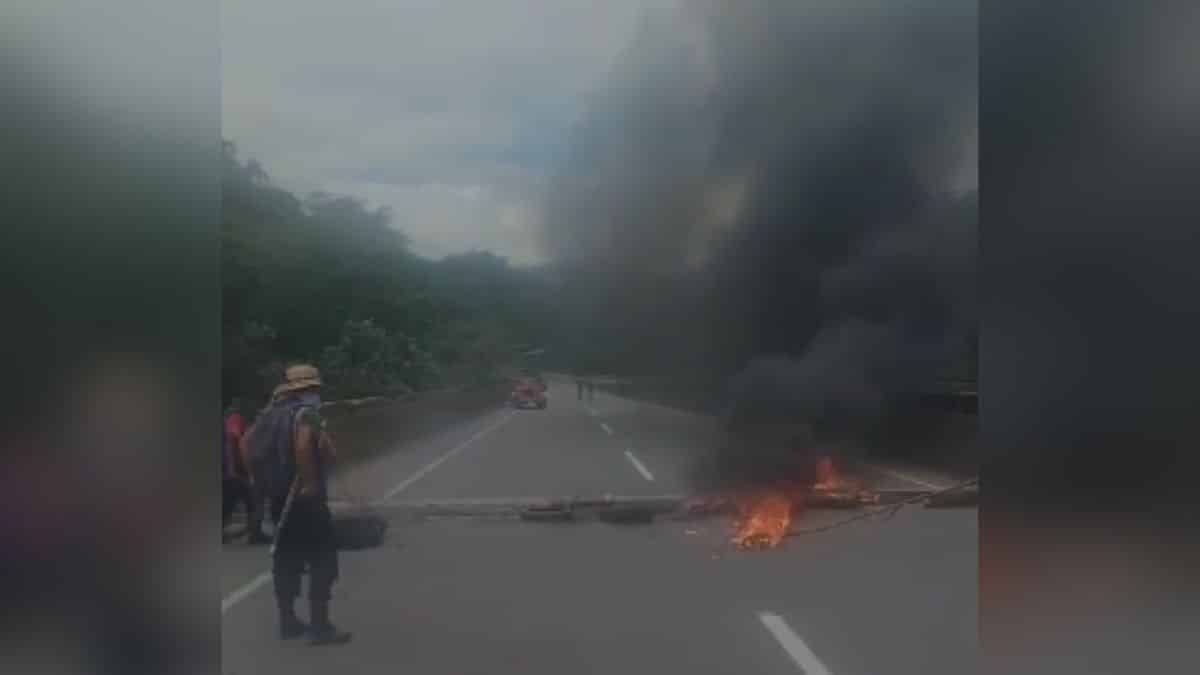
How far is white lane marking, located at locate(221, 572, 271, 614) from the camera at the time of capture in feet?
8.08

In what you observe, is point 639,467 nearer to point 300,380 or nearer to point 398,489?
point 398,489

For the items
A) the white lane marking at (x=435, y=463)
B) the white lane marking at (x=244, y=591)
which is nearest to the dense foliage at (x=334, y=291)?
the white lane marking at (x=435, y=463)

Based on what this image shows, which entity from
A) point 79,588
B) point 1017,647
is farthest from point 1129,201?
point 79,588

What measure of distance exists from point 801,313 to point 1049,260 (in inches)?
25.5

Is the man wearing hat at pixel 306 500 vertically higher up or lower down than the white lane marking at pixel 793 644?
higher up

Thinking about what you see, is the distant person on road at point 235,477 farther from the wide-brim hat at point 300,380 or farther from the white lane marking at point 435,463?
the white lane marking at point 435,463

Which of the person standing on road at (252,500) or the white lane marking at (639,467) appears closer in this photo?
the person standing on road at (252,500)

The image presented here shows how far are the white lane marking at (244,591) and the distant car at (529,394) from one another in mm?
708

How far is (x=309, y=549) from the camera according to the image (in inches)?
94.4

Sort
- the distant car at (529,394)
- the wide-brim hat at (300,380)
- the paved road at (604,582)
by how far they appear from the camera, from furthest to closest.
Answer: the distant car at (529,394) < the paved road at (604,582) < the wide-brim hat at (300,380)

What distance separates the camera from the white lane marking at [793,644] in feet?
8.91

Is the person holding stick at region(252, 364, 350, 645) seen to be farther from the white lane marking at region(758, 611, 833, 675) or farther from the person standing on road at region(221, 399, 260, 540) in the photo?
the white lane marking at region(758, 611, 833, 675)

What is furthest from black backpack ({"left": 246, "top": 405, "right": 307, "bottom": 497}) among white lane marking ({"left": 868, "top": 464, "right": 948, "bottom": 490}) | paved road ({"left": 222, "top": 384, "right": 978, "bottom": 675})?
white lane marking ({"left": 868, "top": 464, "right": 948, "bottom": 490})

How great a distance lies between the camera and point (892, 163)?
2691mm
